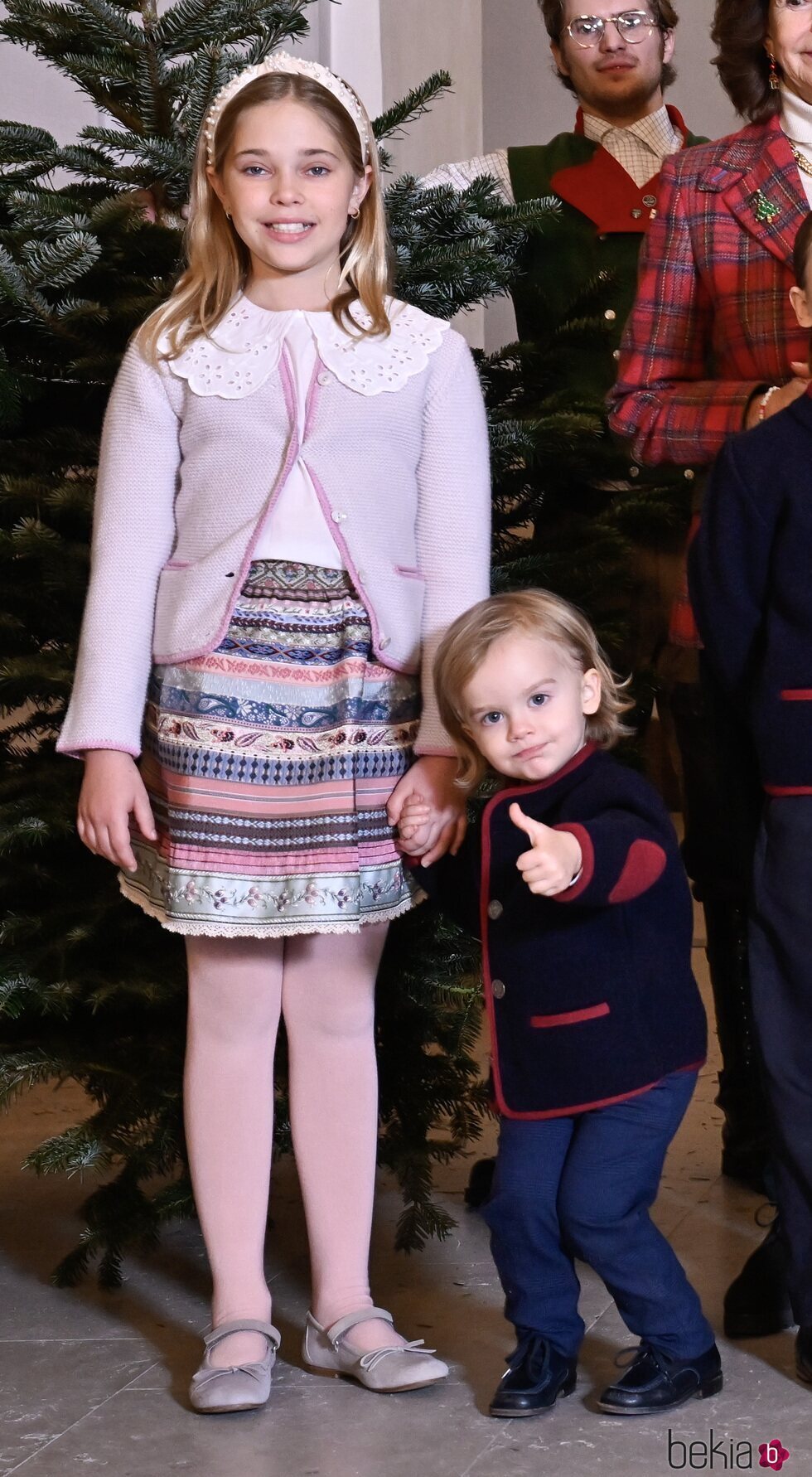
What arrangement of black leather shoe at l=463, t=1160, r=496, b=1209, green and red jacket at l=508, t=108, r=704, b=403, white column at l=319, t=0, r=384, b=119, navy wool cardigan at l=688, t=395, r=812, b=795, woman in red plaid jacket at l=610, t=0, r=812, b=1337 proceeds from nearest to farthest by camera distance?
1. navy wool cardigan at l=688, t=395, r=812, b=795
2. woman in red plaid jacket at l=610, t=0, r=812, b=1337
3. green and red jacket at l=508, t=108, r=704, b=403
4. black leather shoe at l=463, t=1160, r=496, b=1209
5. white column at l=319, t=0, r=384, b=119

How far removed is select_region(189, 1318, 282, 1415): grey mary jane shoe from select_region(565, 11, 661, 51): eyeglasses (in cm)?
192

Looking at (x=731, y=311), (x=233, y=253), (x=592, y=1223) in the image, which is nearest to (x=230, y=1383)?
(x=592, y=1223)

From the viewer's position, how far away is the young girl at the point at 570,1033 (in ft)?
5.96

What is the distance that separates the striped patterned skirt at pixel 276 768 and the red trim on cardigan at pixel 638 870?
0.98ft

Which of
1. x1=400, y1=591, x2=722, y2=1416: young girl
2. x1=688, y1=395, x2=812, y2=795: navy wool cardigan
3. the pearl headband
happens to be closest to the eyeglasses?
the pearl headband

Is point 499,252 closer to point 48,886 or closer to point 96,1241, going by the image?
point 48,886

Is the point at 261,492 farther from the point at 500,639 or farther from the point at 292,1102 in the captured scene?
the point at 292,1102

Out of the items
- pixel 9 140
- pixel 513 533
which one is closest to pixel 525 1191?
pixel 513 533

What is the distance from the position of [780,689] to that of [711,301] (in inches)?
23.6

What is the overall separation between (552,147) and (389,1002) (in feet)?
4.54

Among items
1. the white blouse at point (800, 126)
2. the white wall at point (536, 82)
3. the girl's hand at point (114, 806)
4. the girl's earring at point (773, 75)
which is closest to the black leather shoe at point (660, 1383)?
the girl's hand at point (114, 806)

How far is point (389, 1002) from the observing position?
222cm

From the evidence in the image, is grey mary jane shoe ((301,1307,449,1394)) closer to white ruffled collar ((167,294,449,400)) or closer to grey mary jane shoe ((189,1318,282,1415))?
grey mary jane shoe ((189,1318,282,1415))

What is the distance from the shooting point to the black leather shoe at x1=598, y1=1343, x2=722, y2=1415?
6.00 feet
